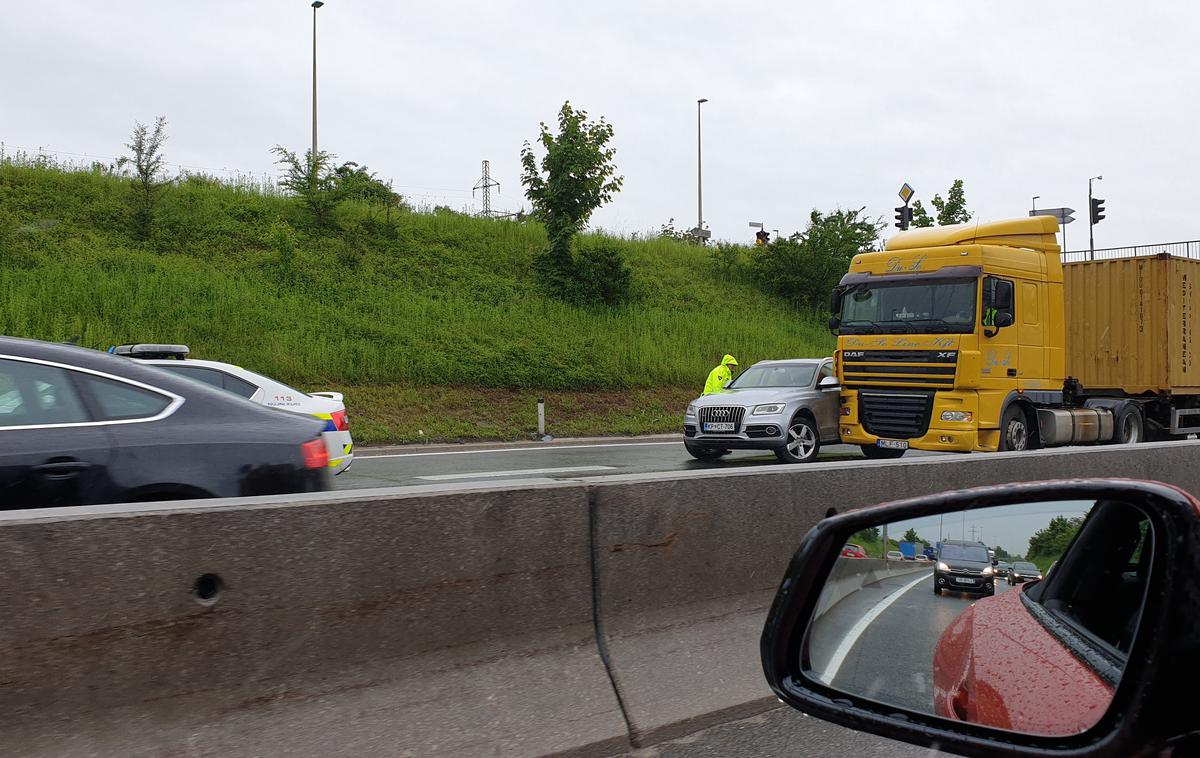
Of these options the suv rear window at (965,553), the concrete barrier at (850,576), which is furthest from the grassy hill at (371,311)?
the suv rear window at (965,553)

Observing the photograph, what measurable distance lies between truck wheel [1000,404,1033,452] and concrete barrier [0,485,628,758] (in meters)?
11.0

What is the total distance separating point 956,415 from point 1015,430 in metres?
1.24

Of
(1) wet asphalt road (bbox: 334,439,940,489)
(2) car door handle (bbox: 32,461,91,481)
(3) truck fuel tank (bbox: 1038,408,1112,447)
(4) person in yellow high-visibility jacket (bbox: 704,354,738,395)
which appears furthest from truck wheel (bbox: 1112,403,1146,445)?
(2) car door handle (bbox: 32,461,91,481)

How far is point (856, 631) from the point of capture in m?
1.72

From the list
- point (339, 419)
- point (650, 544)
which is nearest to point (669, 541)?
point (650, 544)

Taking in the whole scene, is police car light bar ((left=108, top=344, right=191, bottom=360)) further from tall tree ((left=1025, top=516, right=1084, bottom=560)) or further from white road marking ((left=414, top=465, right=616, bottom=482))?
tall tree ((left=1025, top=516, right=1084, bottom=560))

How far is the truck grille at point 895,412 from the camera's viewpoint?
13.7 metres

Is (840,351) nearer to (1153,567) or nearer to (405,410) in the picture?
(405,410)

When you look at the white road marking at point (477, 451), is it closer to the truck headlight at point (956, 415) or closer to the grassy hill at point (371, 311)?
the grassy hill at point (371, 311)

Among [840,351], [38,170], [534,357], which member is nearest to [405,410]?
[534,357]

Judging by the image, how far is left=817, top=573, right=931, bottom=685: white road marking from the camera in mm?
1652

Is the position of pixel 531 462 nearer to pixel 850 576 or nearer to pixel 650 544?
pixel 650 544

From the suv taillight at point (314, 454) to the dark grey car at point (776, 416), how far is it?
10.3 m

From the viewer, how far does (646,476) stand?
4523 mm
